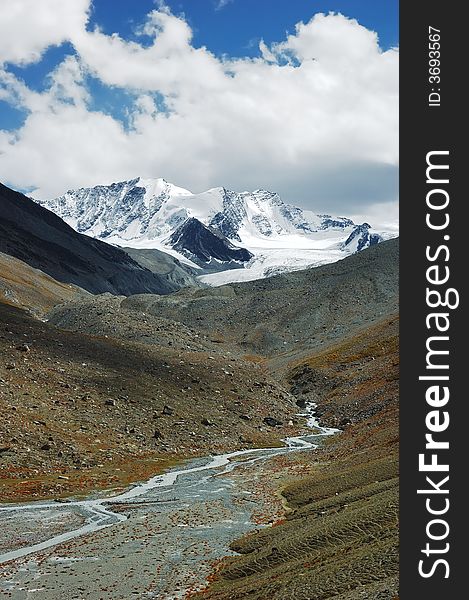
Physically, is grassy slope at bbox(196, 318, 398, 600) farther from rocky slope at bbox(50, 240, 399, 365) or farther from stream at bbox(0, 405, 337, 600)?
rocky slope at bbox(50, 240, 399, 365)

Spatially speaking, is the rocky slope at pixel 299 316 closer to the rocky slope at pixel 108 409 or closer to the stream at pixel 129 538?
the rocky slope at pixel 108 409

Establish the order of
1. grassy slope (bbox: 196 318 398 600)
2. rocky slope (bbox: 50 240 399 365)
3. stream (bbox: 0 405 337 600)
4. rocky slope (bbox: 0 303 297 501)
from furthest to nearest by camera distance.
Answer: rocky slope (bbox: 50 240 399 365)
rocky slope (bbox: 0 303 297 501)
stream (bbox: 0 405 337 600)
grassy slope (bbox: 196 318 398 600)

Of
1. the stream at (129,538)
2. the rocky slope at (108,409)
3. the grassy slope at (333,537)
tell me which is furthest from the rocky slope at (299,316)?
the stream at (129,538)

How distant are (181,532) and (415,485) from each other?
24.8m

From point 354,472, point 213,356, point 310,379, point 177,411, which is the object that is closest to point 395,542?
point 354,472

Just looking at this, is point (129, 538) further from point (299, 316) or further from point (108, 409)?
point (299, 316)

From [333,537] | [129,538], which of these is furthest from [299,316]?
[333,537]

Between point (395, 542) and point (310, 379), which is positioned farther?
point (310, 379)

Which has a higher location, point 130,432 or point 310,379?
point 310,379

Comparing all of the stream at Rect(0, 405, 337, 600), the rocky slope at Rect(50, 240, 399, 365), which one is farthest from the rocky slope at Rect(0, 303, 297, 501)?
the rocky slope at Rect(50, 240, 399, 365)

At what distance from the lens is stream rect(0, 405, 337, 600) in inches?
1075

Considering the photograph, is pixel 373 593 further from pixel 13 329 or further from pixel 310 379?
pixel 310 379

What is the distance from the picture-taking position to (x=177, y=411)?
76438 millimetres

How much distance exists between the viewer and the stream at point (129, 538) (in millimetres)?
27312
